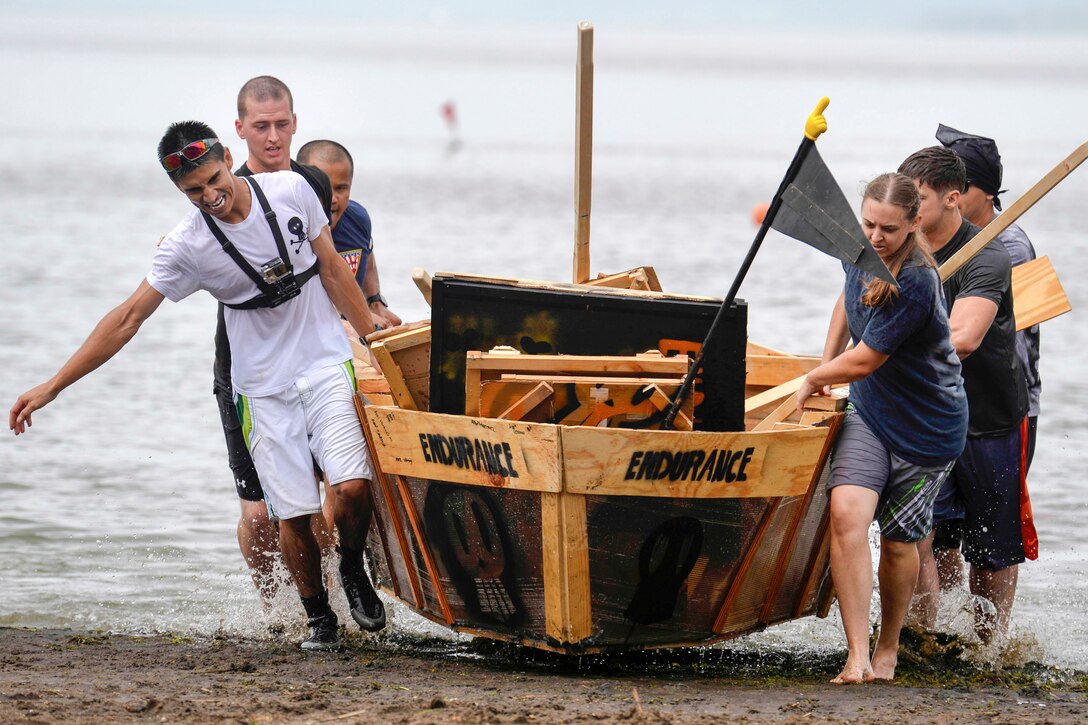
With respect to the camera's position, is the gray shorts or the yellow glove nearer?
the yellow glove

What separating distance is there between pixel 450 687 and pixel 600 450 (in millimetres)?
1105

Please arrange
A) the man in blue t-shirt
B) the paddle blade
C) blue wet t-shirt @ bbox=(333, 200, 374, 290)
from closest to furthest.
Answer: the paddle blade
the man in blue t-shirt
blue wet t-shirt @ bbox=(333, 200, 374, 290)

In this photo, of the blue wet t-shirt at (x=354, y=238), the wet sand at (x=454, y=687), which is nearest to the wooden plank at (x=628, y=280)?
→ the blue wet t-shirt at (x=354, y=238)

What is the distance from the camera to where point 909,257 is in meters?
5.67

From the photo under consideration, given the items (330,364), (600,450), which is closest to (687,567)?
(600,450)

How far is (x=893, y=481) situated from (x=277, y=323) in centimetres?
251

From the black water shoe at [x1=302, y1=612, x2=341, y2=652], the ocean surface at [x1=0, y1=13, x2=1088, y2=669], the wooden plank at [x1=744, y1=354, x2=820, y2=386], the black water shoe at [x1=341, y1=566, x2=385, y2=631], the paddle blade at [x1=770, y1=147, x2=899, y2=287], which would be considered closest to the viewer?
the paddle blade at [x1=770, y1=147, x2=899, y2=287]

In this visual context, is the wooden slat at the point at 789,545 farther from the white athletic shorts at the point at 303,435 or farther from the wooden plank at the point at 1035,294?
the white athletic shorts at the point at 303,435

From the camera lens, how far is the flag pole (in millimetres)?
5664

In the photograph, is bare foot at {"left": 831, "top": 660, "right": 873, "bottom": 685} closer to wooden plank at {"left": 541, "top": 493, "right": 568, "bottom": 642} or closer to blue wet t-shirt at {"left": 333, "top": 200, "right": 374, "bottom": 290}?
wooden plank at {"left": 541, "top": 493, "right": 568, "bottom": 642}

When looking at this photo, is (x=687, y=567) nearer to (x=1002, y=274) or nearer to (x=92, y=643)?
(x=1002, y=274)

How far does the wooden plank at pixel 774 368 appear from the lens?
7.73 meters

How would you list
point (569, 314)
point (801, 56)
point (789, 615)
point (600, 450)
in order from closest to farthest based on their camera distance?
point (600, 450), point (569, 314), point (789, 615), point (801, 56)

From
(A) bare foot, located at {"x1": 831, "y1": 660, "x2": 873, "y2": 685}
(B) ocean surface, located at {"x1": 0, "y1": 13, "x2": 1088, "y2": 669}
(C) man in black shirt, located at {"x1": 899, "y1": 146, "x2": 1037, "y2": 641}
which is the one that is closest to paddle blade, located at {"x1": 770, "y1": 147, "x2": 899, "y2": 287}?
(C) man in black shirt, located at {"x1": 899, "y1": 146, "x2": 1037, "y2": 641}
